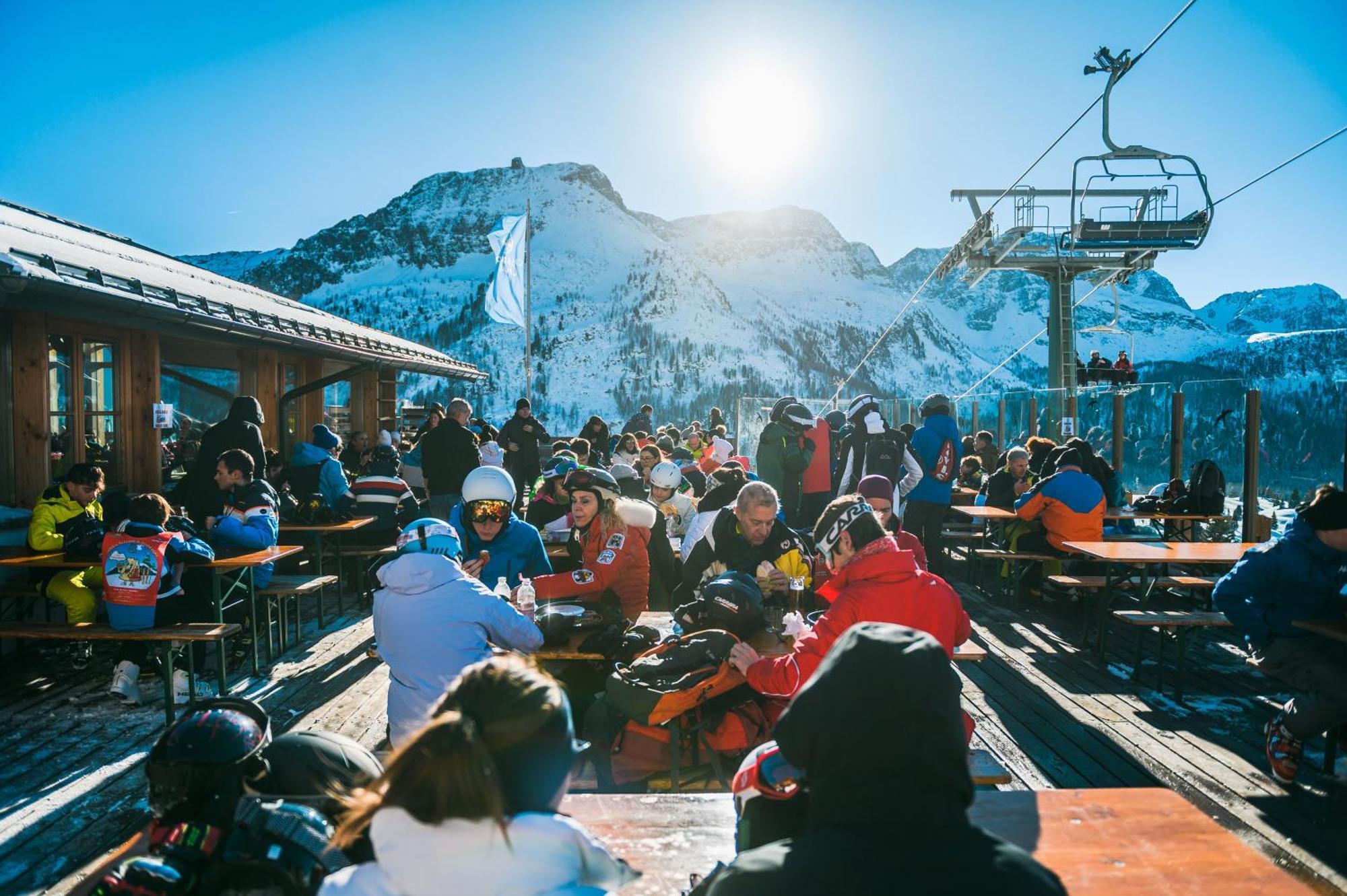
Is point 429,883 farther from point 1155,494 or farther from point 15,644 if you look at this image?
point 1155,494

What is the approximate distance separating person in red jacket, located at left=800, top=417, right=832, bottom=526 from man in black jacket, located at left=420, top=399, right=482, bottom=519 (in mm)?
3321

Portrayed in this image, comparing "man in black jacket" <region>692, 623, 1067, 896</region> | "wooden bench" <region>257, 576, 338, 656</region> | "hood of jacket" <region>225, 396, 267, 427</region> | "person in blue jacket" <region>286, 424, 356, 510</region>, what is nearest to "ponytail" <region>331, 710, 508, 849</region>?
"man in black jacket" <region>692, 623, 1067, 896</region>

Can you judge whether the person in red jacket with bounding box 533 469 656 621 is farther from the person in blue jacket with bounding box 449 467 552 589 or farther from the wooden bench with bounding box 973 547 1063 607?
the wooden bench with bounding box 973 547 1063 607

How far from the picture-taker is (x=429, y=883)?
4.00 feet

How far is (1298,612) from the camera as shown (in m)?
3.84

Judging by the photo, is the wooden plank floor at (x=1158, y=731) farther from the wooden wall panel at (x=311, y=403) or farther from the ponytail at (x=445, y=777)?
the wooden wall panel at (x=311, y=403)

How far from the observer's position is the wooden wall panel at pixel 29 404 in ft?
19.3

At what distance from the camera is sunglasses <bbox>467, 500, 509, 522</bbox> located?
4320 millimetres

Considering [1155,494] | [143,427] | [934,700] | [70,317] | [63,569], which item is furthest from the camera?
[1155,494]

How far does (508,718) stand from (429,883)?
266 mm

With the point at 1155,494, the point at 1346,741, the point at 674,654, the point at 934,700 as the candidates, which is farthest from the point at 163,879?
the point at 1155,494

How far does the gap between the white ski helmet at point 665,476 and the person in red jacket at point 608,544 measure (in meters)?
1.41

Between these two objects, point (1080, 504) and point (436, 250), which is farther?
point (436, 250)

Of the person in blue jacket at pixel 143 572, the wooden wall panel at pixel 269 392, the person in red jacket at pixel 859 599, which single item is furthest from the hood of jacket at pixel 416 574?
the wooden wall panel at pixel 269 392
